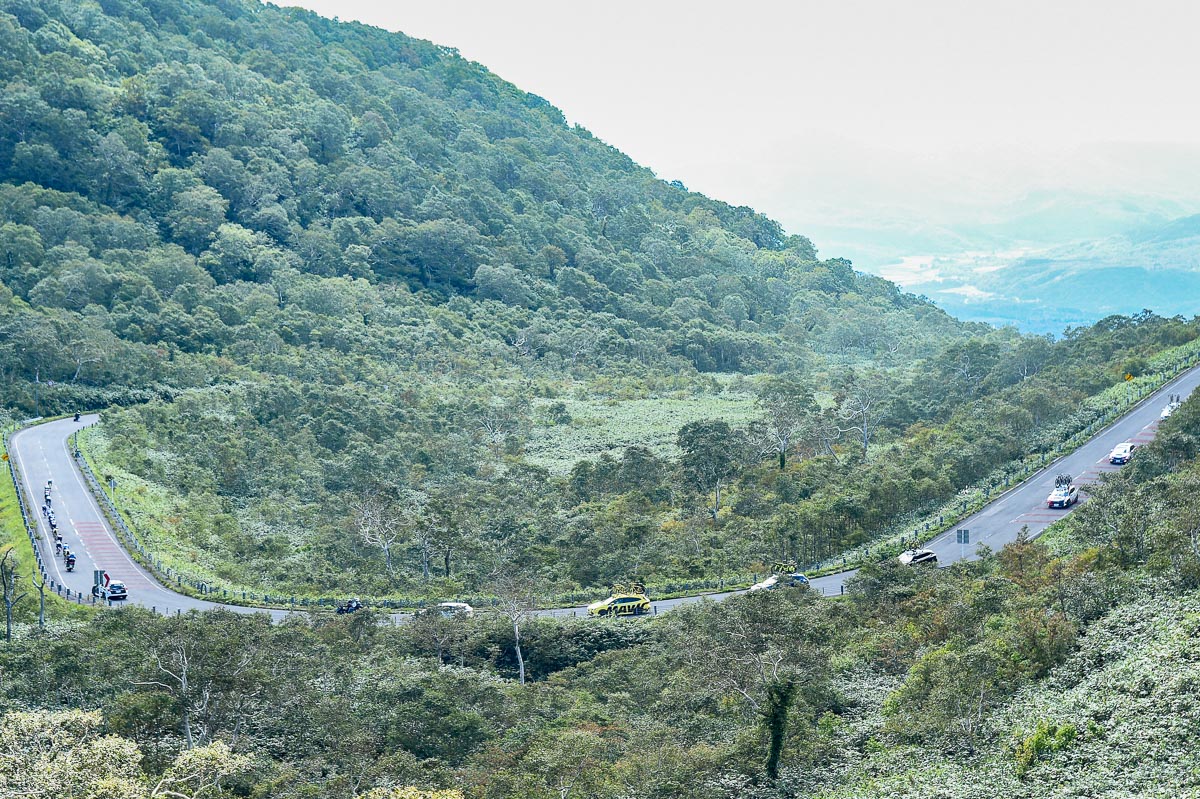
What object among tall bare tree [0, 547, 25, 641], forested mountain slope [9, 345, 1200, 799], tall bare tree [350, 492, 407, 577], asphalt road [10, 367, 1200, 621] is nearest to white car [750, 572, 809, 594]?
asphalt road [10, 367, 1200, 621]

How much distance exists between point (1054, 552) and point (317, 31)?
160438 millimetres

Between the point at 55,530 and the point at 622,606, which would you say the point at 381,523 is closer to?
the point at 55,530

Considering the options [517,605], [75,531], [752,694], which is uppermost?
[75,531]

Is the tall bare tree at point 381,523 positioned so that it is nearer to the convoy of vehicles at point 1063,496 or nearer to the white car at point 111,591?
the white car at point 111,591

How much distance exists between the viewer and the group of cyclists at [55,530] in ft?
143

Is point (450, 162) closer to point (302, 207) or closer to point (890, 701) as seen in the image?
point (302, 207)

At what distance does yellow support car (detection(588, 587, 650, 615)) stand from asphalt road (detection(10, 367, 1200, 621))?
88cm

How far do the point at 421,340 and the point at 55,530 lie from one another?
50.9 m

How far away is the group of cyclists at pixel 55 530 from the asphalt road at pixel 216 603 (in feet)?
0.69

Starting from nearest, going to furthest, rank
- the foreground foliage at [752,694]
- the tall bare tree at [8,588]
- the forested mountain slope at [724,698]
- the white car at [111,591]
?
the forested mountain slope at [724,698] → the foreground foliage at [752,694] → the tall bare tree at [8,588] → the white car at [111,591]

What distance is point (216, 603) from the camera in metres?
41.9

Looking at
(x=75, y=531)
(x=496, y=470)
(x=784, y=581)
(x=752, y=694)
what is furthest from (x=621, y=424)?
(x=752, y=694)

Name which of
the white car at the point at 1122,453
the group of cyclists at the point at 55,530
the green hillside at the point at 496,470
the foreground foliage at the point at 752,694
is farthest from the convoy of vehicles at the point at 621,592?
the white car at the point at 1122,453

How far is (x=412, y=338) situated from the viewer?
96438mm
